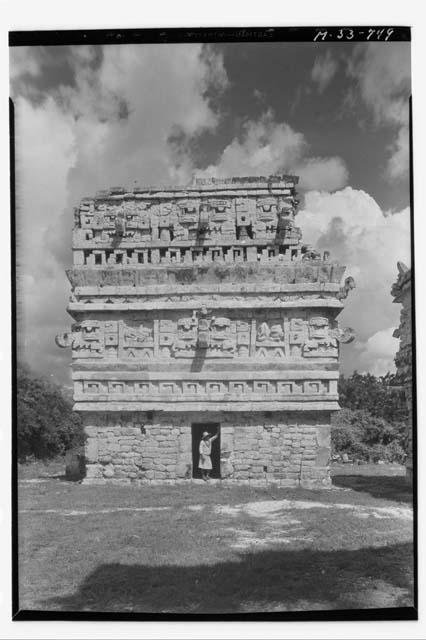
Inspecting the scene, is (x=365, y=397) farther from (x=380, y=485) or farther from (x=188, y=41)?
(x=188, y=41)

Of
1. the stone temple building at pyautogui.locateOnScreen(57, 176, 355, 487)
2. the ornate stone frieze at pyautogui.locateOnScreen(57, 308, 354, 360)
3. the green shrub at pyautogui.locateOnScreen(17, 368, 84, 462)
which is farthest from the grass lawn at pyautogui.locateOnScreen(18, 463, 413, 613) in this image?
the ornate stone frieze at pyautogui.locateOnScreen(57, 308, 354, 360)

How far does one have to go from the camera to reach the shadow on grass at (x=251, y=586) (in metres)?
7.68

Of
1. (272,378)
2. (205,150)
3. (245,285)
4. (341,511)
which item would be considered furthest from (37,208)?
(341,511)

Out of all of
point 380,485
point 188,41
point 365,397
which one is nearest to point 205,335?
point 380,485

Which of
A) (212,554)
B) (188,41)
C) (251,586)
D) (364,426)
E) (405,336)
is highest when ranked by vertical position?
(188,41)

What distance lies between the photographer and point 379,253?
9.27 meters

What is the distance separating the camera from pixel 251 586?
25.5ft

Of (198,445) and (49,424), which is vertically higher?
(49,424)

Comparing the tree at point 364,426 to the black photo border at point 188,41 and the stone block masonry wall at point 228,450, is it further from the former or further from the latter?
the black photo border at point 188,41

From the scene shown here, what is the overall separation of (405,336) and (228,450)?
4.45m

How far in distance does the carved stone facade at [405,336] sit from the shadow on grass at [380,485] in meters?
0.59

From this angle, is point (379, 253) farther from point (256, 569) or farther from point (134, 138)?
point (256, 569)

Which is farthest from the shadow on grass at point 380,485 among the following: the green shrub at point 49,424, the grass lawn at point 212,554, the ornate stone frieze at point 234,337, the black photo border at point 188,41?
the green shrub at point 49,424

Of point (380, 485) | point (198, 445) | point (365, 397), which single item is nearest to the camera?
point (380, 485)
